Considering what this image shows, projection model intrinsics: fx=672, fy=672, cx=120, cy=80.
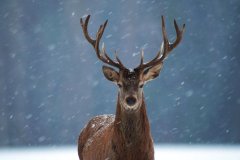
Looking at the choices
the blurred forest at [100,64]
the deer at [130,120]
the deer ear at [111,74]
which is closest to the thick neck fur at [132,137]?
the deer at [130,120]

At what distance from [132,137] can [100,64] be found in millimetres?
9797

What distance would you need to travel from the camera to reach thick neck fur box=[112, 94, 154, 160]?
190 inches

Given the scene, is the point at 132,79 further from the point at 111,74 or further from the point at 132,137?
the point at 132,137

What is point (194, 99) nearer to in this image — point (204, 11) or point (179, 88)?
point (179, 88)

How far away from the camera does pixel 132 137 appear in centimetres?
486

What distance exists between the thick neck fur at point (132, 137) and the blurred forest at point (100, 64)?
8.90 m

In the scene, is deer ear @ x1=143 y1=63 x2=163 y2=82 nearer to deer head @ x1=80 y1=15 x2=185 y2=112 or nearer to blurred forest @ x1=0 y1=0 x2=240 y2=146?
deer head @ x1=80 y1=15 x2=185 y2=112

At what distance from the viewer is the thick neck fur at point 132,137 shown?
483cm

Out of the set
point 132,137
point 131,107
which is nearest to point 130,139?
point 132,137

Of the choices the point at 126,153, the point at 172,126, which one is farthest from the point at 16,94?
the point at 126,153

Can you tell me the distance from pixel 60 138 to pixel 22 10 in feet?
9.52

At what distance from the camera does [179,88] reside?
1443 cm

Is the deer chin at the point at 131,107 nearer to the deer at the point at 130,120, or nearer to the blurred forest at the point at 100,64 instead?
the deer at the point at 130,120

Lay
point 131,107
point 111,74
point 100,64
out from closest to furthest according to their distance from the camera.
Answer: point 131,107 → point 111,74 → point 100,64
